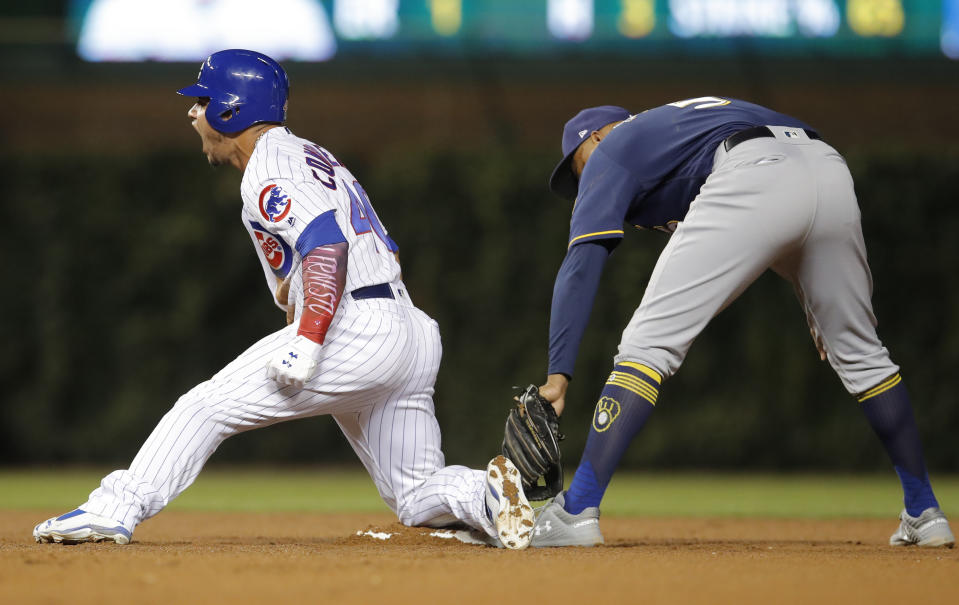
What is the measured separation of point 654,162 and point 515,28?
32.4 ft

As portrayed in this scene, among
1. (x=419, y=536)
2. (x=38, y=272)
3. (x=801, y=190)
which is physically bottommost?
(x=38, y=272)

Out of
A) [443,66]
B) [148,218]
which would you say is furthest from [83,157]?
[443,66]

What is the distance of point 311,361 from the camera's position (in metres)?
3.70

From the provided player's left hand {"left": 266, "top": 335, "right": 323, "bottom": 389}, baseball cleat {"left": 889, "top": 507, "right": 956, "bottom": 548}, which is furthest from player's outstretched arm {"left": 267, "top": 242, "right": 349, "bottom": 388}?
baseball cleat {"left": 889, "top": 507, "right": 956, "bottom": 548}

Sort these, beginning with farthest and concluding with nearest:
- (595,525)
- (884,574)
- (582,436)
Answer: (582,436)
(595,525)
(884,574)

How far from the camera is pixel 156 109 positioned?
13000mm

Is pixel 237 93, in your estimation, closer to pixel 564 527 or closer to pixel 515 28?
pixel 564 527

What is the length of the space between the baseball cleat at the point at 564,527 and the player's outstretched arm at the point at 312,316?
3.11 ft

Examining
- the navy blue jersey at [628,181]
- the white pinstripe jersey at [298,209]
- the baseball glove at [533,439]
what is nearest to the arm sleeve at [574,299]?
the navy blue jersey at [628,181]

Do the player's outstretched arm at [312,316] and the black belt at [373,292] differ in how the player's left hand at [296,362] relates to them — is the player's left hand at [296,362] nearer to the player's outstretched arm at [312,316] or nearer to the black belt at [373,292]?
the player's outstretched arm at [312,316]

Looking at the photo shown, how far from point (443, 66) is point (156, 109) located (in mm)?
3417

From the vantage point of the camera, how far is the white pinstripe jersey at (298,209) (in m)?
3.83

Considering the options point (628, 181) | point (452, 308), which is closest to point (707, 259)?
point (628, 181)

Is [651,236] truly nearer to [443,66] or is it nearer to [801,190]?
[443,66]
